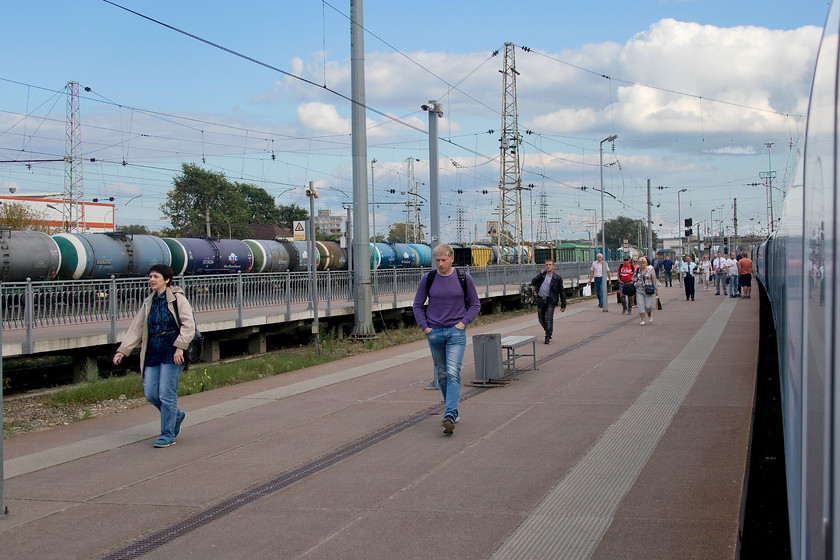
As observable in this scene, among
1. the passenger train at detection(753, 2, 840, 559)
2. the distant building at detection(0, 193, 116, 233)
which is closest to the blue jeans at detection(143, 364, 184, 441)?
the passenger train at detection(753, 2, 840, 559)

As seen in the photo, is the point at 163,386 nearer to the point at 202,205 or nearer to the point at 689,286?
the point at 689,286

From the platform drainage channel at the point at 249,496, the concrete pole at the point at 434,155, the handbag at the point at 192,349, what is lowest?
the platform drainage channel at the point at 249,496

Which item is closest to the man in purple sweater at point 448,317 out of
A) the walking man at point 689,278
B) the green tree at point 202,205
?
the walking man at point 689,278

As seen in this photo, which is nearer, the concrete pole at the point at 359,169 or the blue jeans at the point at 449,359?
the blue jeans at the point at 449,359

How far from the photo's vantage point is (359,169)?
18922 mm

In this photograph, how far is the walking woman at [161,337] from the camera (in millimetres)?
7762

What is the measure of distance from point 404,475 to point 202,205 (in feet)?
246

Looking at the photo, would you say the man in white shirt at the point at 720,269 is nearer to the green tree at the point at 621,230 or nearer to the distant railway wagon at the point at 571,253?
the distant railway wagon at the point at 571,253

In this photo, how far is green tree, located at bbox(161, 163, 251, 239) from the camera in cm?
7544

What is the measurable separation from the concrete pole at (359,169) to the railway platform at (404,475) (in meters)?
7.64

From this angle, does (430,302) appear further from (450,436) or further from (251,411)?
(251,411)

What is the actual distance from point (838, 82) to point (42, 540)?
17.5 feet

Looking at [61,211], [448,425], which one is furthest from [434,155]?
[61,211]

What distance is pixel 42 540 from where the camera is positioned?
5289 mm
